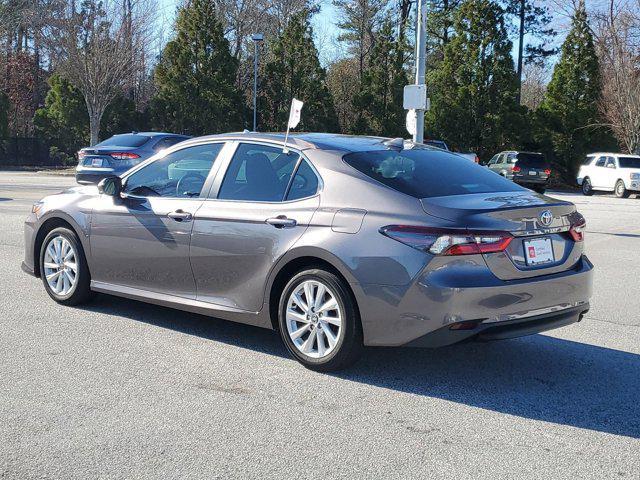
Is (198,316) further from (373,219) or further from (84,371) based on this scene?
(373,219)

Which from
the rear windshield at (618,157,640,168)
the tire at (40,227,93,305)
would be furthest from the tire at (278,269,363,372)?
the rear windshield at (618,157,640,168)

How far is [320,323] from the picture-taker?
5.08 meters

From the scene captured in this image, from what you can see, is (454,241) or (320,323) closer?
(454,241)

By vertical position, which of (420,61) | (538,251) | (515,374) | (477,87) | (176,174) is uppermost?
(477,87)

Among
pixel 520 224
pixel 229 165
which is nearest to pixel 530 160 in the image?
pixel 229 165

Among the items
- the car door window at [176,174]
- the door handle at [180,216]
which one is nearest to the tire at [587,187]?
the car door window at [176,174]

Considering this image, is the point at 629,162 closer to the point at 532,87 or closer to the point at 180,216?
the point at 180,216

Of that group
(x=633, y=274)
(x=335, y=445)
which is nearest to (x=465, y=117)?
(x=633, y=274)

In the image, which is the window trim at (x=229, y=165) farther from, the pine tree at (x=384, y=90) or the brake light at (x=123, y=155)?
the pine tree at (x=384, y=90)

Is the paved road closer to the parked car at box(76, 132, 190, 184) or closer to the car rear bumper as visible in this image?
the car rear bumper

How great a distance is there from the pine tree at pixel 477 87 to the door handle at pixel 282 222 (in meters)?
32.7

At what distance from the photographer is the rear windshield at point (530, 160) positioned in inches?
1219

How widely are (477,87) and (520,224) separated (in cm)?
3328

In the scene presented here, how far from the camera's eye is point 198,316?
22.1ft
